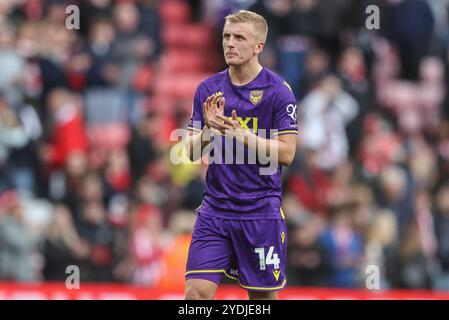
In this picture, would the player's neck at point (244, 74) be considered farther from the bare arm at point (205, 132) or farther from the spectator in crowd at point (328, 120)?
the spectator in crowd at point (328, 120)

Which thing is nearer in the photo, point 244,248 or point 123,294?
point 244,248

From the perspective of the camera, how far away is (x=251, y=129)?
8680 millimetres

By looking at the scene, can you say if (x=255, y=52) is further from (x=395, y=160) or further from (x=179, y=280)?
(x=395, y=160)

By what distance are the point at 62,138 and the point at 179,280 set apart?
288 centimetres

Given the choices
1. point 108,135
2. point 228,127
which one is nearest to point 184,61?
point 108,135

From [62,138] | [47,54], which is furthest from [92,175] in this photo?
[47,54]

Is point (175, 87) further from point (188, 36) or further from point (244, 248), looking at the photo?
point (244, 248)

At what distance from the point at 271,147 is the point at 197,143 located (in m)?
0.53

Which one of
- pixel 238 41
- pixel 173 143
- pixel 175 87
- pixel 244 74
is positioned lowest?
pixel 244 74

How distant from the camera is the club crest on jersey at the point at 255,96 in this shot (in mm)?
8688

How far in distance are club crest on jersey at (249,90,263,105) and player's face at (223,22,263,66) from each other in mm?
250

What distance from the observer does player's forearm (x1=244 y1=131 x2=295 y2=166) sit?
27.4ft

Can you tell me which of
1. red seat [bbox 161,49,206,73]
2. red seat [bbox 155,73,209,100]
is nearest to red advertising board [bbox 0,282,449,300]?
red seat [bbox 155,73,209,100]

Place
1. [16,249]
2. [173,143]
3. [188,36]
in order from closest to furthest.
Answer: [16,249] < [173,143] < [188,36]
